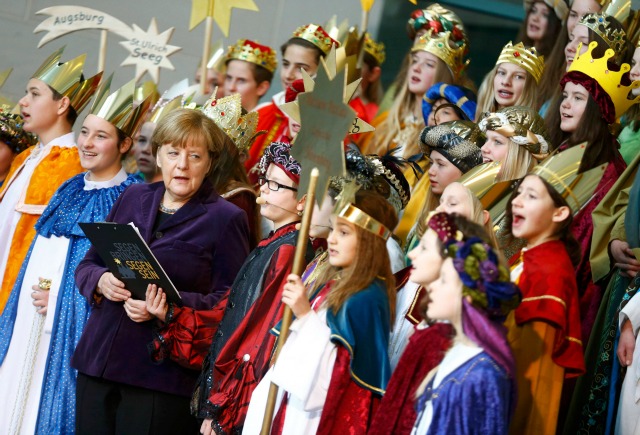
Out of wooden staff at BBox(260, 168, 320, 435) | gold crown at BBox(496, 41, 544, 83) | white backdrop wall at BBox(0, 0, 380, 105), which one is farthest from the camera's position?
white backdrop wall at BBox(0, 0, 380, 105)

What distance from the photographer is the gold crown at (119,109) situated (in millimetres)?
5586

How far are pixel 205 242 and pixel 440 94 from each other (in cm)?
181

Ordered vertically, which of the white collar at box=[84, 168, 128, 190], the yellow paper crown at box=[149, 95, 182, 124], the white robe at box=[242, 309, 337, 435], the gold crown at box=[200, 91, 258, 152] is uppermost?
the yellow paper crown at box=[149, 95, 182, 124]

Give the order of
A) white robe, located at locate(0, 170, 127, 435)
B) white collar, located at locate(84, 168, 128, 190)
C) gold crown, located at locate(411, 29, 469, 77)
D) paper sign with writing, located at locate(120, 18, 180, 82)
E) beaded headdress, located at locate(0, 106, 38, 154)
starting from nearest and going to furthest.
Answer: white robe, located at locate(0, 170, 127, 435), white collar, located at locate(84, 168, 128, 190), gold crown, located at locate(411, 29, 469, 77), beaded headdress, located at locate(0, 106, 38, 154), paper sign with writing, located at locate(120, 18, 180, 82)

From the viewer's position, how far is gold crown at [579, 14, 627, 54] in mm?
5012

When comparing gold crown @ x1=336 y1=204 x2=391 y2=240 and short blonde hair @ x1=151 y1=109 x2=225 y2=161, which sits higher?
short blonde hair @ x1=151 y1=109 x2=225 y2=161

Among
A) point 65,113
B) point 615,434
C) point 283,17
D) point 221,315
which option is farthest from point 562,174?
point 283,17

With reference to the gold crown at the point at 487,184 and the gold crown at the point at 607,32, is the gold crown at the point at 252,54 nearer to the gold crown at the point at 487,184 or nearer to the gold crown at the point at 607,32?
the gold crown at the point at 607,32

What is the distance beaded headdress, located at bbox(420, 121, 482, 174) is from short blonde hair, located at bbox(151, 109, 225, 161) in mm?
932

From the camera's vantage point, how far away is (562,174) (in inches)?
150

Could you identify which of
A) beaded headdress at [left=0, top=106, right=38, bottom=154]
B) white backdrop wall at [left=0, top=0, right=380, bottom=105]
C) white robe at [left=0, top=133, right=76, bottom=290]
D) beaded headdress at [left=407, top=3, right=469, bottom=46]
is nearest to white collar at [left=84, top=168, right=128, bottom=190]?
white robe at [left=0, top=133, right=76, bottom=290]

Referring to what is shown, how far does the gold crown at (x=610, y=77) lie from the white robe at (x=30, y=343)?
90.2 inches

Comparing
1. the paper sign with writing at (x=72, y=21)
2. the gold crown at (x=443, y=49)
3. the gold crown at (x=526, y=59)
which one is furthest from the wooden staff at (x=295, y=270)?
the paper sign with writing at (x=72, y=21)

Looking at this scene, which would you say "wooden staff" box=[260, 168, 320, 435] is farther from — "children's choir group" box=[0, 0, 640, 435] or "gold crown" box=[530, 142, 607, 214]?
"gold crown" box=[530, 142, 607, 214]
